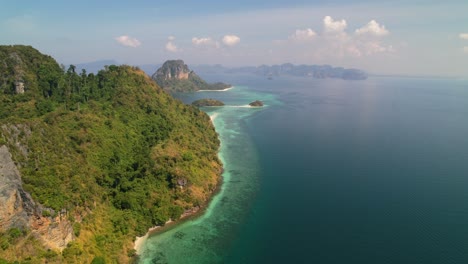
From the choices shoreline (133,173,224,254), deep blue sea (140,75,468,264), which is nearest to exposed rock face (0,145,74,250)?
shoreline (133,173,224,254)

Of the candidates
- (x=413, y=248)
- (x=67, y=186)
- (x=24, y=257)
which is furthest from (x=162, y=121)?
(x=413, y=248)

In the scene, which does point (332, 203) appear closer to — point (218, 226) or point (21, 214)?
point (218, 226)

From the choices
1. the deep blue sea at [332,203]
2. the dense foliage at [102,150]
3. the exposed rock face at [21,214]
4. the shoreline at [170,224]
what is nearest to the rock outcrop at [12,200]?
the exposed rock face at [21,214]

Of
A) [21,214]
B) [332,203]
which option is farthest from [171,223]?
[332,203]

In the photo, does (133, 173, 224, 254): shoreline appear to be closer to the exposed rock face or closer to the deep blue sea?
the deep blue sea

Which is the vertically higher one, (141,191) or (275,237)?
(141,191)

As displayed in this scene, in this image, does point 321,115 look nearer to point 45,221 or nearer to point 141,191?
point 141,191
